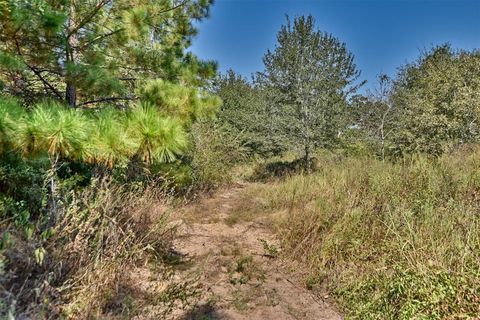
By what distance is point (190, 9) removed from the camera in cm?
413

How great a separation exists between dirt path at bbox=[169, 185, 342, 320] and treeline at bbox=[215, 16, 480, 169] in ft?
14.4

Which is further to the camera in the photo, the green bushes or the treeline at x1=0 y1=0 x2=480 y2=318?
the green bushes

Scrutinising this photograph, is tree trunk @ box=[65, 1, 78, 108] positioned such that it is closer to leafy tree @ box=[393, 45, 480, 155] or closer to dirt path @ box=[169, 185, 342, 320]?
dirt path @ box=[169, 185, 342, 320]

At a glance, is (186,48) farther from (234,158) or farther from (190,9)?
(234,158)

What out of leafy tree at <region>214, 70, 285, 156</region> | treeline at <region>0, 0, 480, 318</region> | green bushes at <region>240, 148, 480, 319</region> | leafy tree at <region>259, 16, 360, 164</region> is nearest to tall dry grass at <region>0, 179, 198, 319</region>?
treeline at <region>0, 0, 480, 318</region>

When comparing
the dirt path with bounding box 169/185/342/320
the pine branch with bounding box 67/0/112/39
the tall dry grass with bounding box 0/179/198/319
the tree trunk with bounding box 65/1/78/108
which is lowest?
the dirt path with bounding box 169/185/342/320

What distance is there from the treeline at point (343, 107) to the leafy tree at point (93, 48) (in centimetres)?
453

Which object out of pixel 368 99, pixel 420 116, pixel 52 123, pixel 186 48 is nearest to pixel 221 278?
pixel 52 123

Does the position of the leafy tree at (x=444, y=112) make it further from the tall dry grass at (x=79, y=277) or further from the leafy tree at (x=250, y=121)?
the tall dry grass at (x=79, y=277)

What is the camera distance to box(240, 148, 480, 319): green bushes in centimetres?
218

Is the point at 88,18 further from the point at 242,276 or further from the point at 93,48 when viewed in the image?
the point at 242,276

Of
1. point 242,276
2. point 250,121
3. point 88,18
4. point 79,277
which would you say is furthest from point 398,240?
point 250,121

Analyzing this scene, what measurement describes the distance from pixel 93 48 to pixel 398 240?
365cm

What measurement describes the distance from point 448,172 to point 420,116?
3.49m
